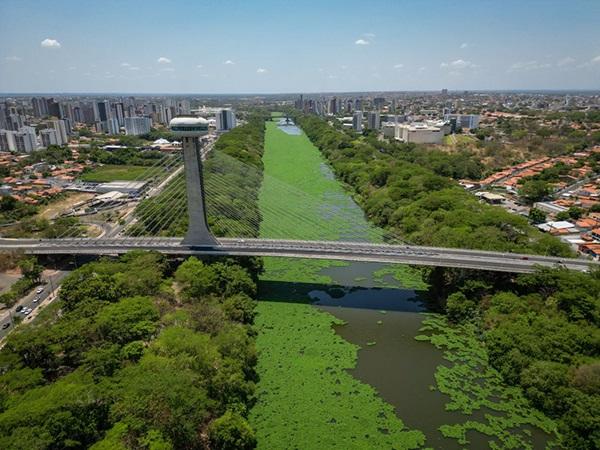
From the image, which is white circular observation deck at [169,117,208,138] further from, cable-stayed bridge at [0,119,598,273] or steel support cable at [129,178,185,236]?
steel support cable at [129,178,185,236]

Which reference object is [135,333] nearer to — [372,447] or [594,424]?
[372,447]

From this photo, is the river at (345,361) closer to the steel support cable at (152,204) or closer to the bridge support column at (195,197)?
the bridge support column at (195,197)

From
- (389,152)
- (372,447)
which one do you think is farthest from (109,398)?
(389,152)

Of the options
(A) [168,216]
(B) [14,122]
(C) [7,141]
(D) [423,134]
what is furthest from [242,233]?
(B) [14,122]

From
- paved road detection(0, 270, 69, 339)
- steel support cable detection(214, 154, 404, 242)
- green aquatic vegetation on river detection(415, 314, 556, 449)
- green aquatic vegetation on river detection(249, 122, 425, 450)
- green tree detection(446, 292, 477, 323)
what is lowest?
green aquatic vegetation on river detection(415, 314, 556, 449)

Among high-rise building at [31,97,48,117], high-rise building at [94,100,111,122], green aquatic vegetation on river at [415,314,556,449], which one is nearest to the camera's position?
green aquatic vegetation on river at [415,314,556,449]

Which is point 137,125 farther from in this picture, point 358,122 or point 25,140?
point 358,122

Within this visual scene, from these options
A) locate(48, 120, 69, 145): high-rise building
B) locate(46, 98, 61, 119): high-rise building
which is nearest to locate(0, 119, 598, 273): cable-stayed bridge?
locate(48, 120, 69, 145): high-rise building
